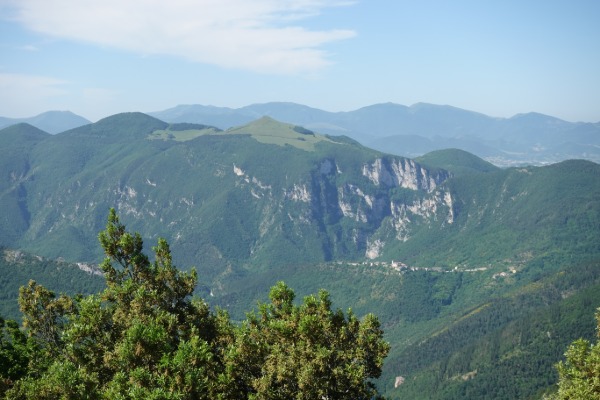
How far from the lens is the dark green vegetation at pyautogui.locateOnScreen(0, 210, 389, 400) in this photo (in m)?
33.7

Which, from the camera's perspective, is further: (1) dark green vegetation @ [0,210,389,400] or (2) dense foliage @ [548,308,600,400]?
(2) dense foliage @ [548,308,600,400]

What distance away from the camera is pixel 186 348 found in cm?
3438

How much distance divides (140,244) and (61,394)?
1746 centimetres

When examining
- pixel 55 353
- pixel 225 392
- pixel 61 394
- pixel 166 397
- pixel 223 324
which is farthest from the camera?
pixel 55 353

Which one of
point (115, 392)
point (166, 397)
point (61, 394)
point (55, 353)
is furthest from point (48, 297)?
point (166, 397)

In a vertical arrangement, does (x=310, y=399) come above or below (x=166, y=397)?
below

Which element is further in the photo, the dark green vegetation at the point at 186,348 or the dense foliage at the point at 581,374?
the dense foliage at the point at 581,374

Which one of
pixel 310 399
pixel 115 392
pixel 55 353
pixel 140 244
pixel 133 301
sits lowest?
pixel 55 353

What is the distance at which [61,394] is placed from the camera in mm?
33938

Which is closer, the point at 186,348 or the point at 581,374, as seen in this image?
the point at 186,348

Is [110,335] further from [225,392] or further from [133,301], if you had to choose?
[225,392]

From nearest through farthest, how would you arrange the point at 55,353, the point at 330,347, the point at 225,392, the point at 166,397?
the point at 166,397, the point at 225,392, the point at 330,347, the point at 55,353

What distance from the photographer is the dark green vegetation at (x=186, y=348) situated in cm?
3372

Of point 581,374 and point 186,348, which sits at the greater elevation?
point 186,348
